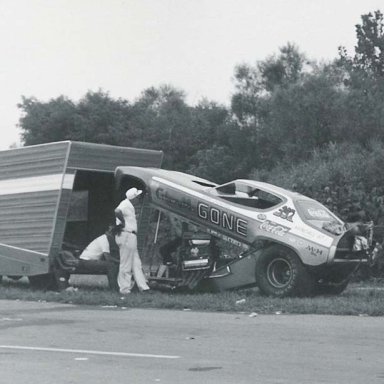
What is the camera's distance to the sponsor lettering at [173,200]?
54.4 ft

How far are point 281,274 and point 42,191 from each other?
494 cm

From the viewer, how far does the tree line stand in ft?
173

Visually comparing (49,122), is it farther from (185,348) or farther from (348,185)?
(185,348)

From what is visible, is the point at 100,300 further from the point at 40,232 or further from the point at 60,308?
the point at 40,232

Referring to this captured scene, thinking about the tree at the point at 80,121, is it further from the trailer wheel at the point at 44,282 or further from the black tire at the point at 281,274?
the black tire at the point at 281,274

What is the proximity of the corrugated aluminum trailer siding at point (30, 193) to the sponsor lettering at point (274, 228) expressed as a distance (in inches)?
159

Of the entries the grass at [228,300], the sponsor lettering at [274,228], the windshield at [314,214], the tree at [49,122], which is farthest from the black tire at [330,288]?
the tree at [49,122]

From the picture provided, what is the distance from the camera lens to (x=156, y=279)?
1708cm

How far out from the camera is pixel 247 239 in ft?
52.6

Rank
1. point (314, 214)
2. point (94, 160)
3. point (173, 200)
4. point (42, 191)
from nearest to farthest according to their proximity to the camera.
Answer: 1. point (314, 214)
2. point (173, 200)
3. point (42, 191)
4. point (94, 160)

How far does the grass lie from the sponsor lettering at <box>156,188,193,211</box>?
1556 mm

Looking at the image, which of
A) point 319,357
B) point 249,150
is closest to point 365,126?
point 249,150

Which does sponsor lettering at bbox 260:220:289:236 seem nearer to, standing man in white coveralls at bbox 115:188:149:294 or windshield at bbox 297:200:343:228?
windshield at bbox 297:200:343:228

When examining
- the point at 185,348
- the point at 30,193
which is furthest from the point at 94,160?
the point at 185,348
